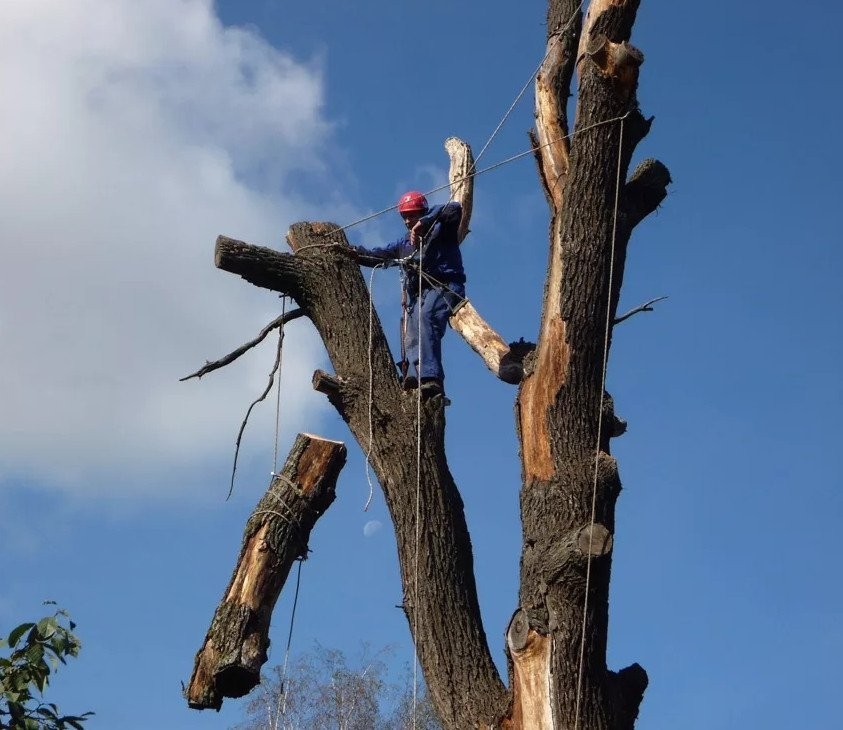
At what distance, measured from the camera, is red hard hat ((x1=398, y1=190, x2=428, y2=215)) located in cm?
682

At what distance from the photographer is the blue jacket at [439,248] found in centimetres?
662

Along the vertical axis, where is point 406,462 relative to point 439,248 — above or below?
below

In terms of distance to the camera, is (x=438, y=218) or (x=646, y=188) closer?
A: (x=646, y=188)

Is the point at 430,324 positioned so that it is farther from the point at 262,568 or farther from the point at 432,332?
the point at 262,568

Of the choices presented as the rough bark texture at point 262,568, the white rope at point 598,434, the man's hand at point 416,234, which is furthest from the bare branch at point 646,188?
the rough bark texture at point 262,568

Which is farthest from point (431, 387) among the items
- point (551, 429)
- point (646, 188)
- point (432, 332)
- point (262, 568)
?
point (646, 188)

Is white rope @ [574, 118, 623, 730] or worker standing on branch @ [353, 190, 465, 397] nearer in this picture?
white rope @ [574, 118, 623, 730]

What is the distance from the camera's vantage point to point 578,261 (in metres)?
5.03

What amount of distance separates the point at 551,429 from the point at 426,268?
2037 mm

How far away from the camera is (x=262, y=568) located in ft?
17.3

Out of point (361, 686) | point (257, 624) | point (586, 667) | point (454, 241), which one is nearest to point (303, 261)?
point (454, 241)

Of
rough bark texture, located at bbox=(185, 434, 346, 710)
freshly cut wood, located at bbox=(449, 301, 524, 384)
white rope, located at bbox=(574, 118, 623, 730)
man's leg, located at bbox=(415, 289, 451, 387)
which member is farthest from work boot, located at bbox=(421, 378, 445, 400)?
white rope, located at bbox=(574, 118, 623, 730)

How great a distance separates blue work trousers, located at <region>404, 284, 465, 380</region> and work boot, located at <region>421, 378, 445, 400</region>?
0.06ft

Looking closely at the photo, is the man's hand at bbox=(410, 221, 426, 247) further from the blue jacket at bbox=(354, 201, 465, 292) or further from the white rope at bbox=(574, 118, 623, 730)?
the white rope at bbox=(574, 118, 623, 730)
